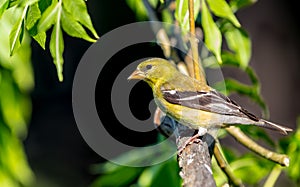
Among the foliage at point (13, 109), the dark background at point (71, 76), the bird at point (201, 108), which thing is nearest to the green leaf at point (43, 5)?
the bird at point (201, 108)

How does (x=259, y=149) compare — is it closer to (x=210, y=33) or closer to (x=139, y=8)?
(x=210, y=33)

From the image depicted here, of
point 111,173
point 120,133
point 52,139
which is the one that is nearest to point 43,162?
point 52,139

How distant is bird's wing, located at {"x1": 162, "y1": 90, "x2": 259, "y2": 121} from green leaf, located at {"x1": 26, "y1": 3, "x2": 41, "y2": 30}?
641mm

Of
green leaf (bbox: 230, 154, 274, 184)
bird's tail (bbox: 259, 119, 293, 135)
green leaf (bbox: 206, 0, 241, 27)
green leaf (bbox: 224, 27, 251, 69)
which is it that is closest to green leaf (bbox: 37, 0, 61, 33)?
green leaf (bbox: 206, 0, 241, 27)

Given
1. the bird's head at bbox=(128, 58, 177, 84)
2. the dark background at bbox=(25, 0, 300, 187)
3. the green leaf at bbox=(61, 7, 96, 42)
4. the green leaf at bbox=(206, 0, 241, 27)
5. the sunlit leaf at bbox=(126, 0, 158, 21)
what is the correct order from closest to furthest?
the green leaf at bbox=(61, 7, 96, 42) → the green leaf at bbox=(206, 0, 241, 27) → the bird's head at bbox=(128, 58, 177, 84) → the sunlit leaf at bbox=(126, 0, 158, 21) → the dark background at bbox=(25, 0, 300, 187)

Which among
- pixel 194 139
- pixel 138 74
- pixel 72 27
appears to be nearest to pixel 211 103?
pixel 194 139

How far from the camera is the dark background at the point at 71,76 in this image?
4.31m

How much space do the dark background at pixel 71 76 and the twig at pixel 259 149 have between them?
4.68 feet

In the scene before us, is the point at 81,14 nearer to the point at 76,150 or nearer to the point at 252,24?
the point at 252,24

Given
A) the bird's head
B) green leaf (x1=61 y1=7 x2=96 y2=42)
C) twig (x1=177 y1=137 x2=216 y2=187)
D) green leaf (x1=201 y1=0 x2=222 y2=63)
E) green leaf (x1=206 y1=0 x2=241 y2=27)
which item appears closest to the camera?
twig (x1=177 y1=137 x2=216 y2=187)

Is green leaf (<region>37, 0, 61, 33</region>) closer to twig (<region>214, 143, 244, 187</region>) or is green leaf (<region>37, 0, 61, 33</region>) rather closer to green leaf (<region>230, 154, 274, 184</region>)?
twig (<region>214, 143, 244, 187</region>)

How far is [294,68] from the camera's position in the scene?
4430mm

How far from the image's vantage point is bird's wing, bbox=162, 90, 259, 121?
1.98 metres

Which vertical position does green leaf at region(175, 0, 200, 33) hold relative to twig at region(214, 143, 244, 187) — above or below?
above
